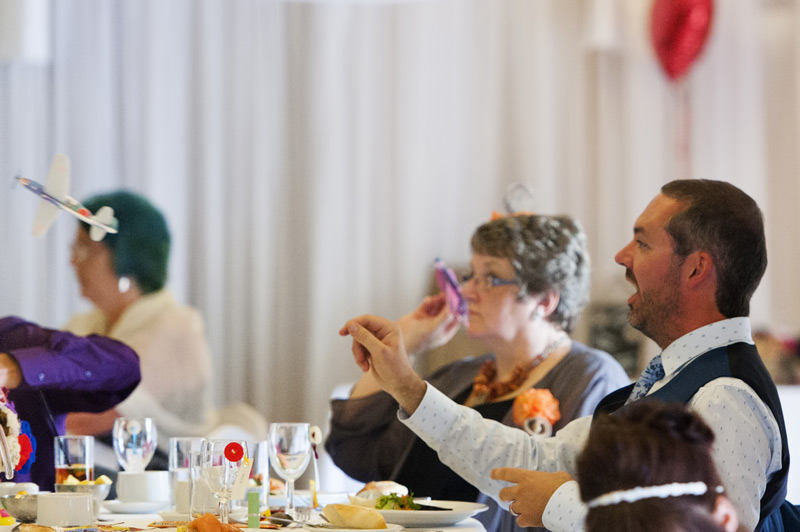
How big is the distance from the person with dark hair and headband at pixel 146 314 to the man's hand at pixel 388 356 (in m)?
2.10

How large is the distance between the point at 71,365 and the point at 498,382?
1153mm

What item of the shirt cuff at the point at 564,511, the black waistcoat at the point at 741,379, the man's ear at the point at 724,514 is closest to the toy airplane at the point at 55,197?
the shirt cuff at the point at 564,511

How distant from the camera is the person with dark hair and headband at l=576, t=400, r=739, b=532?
860 mm

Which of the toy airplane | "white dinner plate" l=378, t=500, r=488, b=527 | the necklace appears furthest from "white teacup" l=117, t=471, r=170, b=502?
the necklace

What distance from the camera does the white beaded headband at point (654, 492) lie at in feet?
2.82

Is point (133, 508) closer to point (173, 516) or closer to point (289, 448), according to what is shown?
point (173, 516)

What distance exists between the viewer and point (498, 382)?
2.69 m

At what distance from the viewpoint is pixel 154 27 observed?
169 inches

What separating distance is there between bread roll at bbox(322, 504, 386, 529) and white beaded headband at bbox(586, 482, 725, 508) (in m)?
0.70

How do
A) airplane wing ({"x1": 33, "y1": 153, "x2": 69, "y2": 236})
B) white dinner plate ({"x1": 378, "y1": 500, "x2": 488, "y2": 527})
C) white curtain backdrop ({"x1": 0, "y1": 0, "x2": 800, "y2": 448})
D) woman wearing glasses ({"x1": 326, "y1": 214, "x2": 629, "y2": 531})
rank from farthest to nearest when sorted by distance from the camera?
white curtain backdrop ({"x1": 0, "y1": 0, "x2": 800, "y2": 448}) < woman wearing glasses ({"x1": 326, "y1": 214, "x2": 629, "y2": 531}) < airplane wing ({"x1": 33, "y1": 153, "x2": 69, "y2": 236}) < white dinner plate ({"x1": 378, "y1": 500, "x2": 488, "y2": 527})

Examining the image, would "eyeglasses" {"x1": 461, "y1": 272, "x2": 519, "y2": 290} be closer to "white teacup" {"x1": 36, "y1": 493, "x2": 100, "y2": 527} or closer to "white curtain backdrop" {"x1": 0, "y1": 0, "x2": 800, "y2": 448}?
"white teacup" {"x1": 36, "y1": 493, "x2": 100, "y2": 527}

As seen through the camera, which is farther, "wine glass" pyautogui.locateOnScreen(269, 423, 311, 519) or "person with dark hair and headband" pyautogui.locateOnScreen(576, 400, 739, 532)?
"wine glass" pyautogui.locateOnScreen(269, 423, 311, 519)

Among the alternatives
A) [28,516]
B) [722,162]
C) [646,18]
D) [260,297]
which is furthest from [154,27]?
[28,516]

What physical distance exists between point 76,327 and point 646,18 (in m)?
2.81
